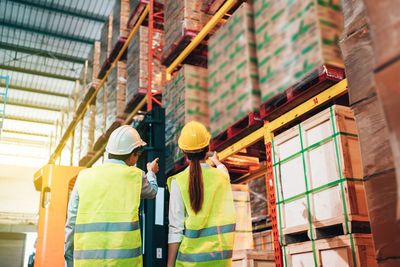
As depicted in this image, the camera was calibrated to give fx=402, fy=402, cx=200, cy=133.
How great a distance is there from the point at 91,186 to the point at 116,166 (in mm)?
197

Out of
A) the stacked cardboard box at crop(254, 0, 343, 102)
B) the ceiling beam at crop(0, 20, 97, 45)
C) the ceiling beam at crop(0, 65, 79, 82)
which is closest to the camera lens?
the stacked cardboard box at crop(254, 0, 343, 102)

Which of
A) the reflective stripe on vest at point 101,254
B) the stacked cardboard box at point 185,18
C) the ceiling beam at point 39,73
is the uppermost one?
the ceiling beam at point 39,73

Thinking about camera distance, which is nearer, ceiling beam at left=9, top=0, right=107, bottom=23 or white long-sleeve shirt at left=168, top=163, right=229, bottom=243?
white long-sleeve shirt at left=168, top=163, right=229, bottom=243

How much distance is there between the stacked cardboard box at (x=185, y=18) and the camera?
5180 millimetres

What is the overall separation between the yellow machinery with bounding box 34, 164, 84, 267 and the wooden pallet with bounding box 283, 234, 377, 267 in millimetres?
4408

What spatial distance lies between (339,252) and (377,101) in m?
1.50

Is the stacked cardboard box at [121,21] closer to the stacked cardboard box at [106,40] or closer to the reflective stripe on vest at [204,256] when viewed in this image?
the stacked cardboard box at [106,40]

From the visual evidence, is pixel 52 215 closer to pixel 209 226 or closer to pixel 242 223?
pixel 242 223

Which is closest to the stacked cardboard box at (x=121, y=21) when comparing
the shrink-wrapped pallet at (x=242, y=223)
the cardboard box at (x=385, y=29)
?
the shrink-wrapped pallet at (x=242, y=223)

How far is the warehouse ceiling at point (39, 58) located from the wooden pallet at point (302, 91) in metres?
9.26

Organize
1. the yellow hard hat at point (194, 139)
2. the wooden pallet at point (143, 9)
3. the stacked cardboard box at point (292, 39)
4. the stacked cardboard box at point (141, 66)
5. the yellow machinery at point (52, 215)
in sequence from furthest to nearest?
the wooden pallet at point (143, 9), the stacked cardboard box at point (141, 66), the yellow machinery at point (52, 215), the stacked cardboard box at point (292, 39), the yellow hard hat at point (194, 139)

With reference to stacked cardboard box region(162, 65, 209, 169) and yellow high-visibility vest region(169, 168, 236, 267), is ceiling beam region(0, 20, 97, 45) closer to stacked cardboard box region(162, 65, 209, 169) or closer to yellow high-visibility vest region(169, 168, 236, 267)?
stacked cardboard box region(162, 65, 209, 169)

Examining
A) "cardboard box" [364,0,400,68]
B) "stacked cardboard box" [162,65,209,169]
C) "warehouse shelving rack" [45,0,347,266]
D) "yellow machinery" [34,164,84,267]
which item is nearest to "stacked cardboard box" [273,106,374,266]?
"warehouse shelving rack" [45,0,347,266]

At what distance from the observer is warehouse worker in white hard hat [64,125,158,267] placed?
2.40 meters
